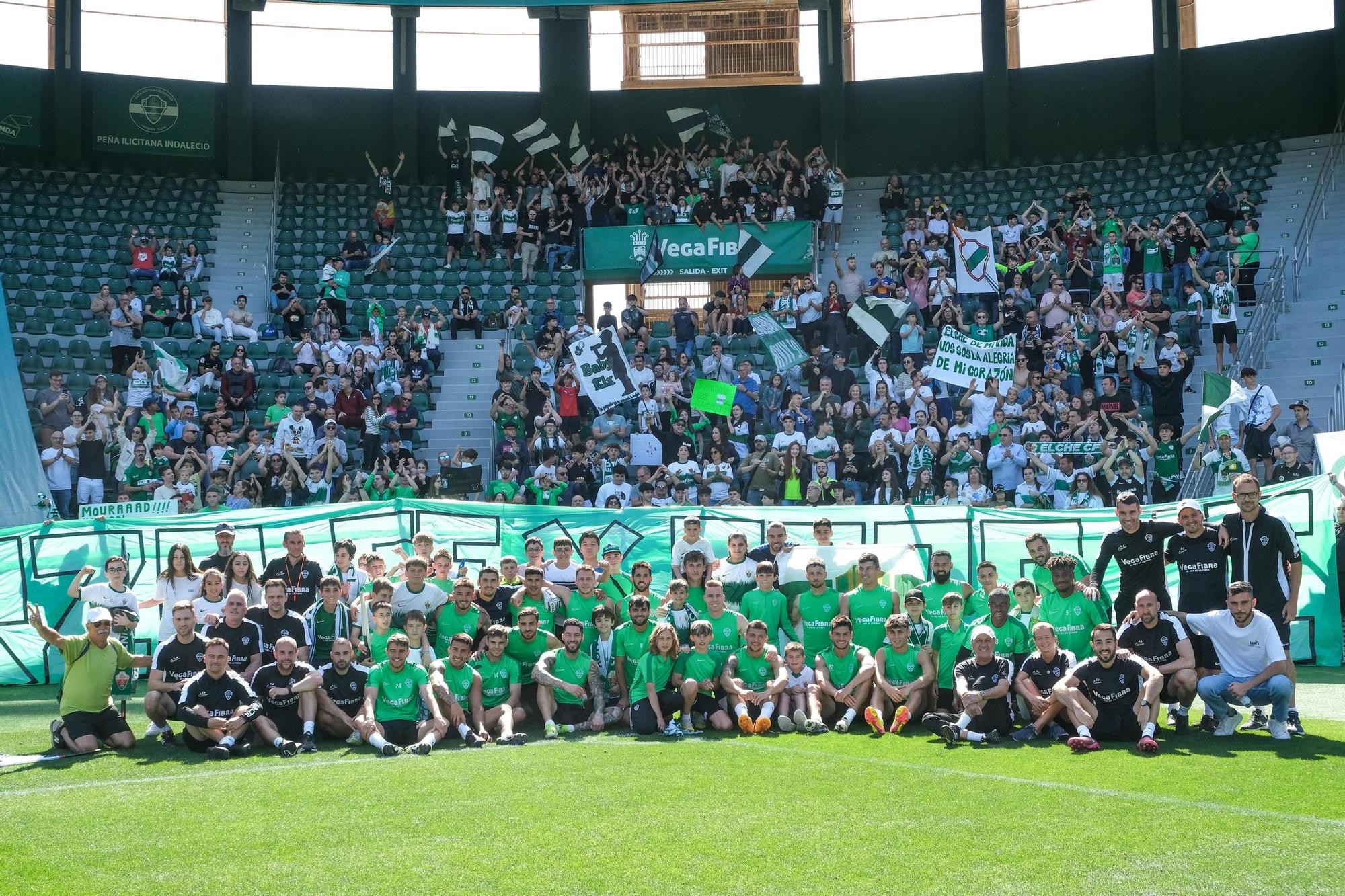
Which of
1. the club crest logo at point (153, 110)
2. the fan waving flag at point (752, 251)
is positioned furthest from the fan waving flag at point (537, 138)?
the club crest logo at point (153, 110)

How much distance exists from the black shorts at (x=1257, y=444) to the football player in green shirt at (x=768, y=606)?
27.7 feet

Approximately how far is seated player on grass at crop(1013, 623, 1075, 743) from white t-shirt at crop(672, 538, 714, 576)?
332cm

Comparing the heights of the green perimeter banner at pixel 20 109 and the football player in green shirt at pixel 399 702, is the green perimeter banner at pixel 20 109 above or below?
above

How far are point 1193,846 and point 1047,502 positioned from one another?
11110mm

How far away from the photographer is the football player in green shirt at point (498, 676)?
11.9 metres

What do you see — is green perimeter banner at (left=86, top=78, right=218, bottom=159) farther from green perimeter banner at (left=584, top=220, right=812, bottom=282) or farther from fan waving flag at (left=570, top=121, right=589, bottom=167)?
green perimeter banner at (left=584, top=220, right=812, bottom=282)

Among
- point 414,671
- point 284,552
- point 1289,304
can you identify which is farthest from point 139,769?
point 1289,304

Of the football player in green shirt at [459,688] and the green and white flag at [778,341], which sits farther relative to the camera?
the green and white flag at [778,341]

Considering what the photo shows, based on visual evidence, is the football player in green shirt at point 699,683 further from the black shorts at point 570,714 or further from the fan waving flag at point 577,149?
the fan waving flag at point 577,149

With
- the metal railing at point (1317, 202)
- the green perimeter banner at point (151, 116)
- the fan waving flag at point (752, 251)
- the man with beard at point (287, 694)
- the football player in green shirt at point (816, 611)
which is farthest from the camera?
the green perimeter banner at point (151, 116)

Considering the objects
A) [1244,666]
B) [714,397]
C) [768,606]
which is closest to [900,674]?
[768,606]

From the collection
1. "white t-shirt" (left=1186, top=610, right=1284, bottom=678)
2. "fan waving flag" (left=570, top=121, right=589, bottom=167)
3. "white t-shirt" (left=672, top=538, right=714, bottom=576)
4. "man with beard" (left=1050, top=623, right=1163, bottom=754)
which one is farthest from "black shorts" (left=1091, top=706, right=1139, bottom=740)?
"fan waving flag" (left=570, top=121, right=589, bottom=167)

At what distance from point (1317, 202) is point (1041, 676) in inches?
719

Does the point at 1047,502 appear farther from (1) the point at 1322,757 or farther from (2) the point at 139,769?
(2) the point at 139,769
